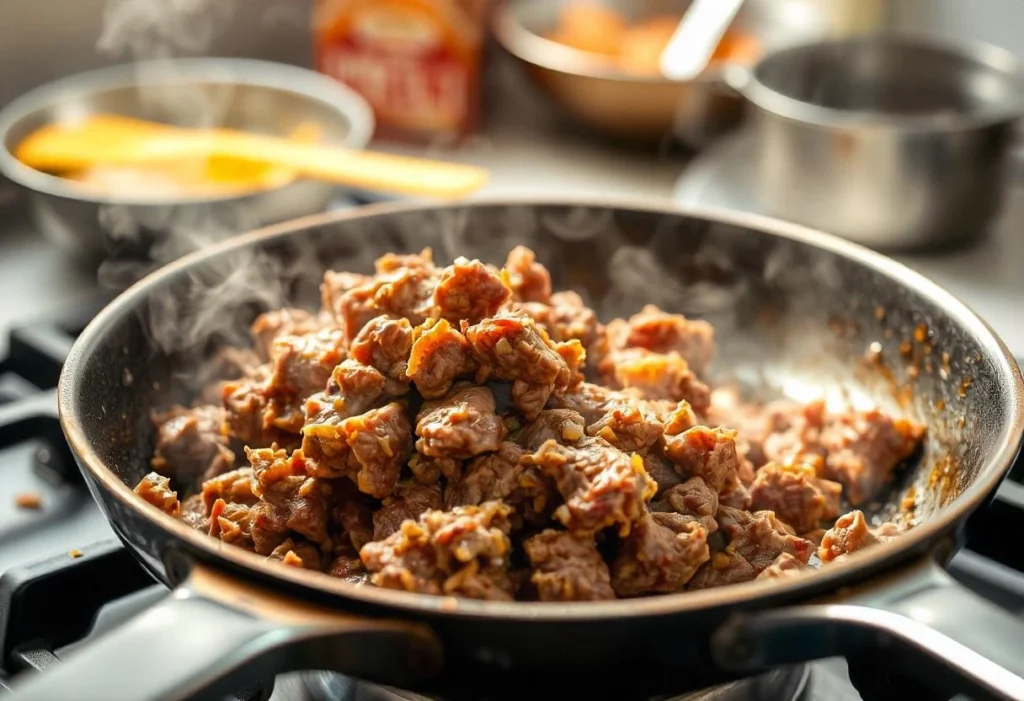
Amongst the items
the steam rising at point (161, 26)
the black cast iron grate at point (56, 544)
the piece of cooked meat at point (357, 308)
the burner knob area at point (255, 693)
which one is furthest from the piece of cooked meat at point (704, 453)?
the steam rising at point (161, 26)

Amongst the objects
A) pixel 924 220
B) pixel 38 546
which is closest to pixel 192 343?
pixel 38 546

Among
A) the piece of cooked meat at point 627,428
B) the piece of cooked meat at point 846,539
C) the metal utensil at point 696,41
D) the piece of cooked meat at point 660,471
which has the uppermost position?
the metal utensil at point 696,41

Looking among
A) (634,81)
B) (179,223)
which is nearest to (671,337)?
(179,223)

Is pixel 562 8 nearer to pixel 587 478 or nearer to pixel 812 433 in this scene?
pixel 812 433

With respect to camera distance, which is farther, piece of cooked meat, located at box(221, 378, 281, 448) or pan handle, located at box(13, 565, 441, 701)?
piece of cooked meat, located at box(221, 378, 281, 448)

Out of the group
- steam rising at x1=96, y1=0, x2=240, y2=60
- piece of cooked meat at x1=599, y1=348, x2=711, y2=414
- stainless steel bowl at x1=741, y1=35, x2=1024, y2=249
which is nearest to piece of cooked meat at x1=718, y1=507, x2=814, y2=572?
piece of cooked meat at x1=599, y1=348, x2=711, y2=414

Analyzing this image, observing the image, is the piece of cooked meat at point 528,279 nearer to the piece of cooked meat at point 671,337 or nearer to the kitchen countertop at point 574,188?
the piece of cooked meat at point 671,337

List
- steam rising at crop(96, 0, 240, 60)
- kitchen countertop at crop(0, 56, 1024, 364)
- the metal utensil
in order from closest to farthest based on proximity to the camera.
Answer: kitchen countertop at crop(0, 56, 1024, 364)
the metal utensil
steam rising at crop(96, 0, 240, 60)

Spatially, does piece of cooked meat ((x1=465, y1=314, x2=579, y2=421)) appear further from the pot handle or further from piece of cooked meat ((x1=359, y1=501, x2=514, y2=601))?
the pot handle
